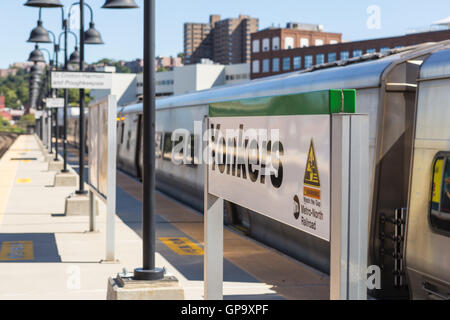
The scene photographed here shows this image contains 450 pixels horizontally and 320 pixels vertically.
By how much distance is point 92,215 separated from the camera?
14.2 meters

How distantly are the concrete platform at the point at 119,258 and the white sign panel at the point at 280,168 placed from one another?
3.77 m

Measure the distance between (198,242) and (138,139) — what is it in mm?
14292

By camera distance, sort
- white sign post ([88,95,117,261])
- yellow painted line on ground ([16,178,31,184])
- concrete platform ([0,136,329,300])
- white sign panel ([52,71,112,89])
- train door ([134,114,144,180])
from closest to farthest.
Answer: concrete platform ([0,136,329,300]) → white sign post ([88,95,117,261]) → white sign panel ([52,71,112,89]) → yellow painted line on ground ([16,178,31,184]) → train door ([134,114,144,180])

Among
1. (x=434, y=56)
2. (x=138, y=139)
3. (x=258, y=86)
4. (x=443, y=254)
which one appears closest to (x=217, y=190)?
(x=443, y=254)

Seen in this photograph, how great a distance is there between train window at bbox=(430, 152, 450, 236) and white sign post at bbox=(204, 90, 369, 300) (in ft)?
7.42

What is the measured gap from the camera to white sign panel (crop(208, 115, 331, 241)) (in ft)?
12.1

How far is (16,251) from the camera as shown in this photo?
12.0 metres

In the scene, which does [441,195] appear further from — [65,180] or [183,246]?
[65,180]

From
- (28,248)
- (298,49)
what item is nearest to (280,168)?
(28,248)

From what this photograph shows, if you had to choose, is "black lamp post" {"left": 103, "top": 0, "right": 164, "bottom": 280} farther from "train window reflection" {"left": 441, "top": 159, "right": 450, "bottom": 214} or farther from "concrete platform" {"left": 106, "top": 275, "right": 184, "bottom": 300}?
"train window reflection" {"left": 441, "top": 159, "right": 450, "bottom": 214}

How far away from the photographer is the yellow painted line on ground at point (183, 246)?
474 inches

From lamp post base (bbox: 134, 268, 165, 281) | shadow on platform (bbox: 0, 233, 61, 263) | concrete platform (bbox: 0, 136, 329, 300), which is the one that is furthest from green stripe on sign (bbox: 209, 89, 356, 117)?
shadow on platform (bbox: 0, 233, 61, 263)

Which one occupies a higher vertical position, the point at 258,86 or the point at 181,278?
the point at 258,86
